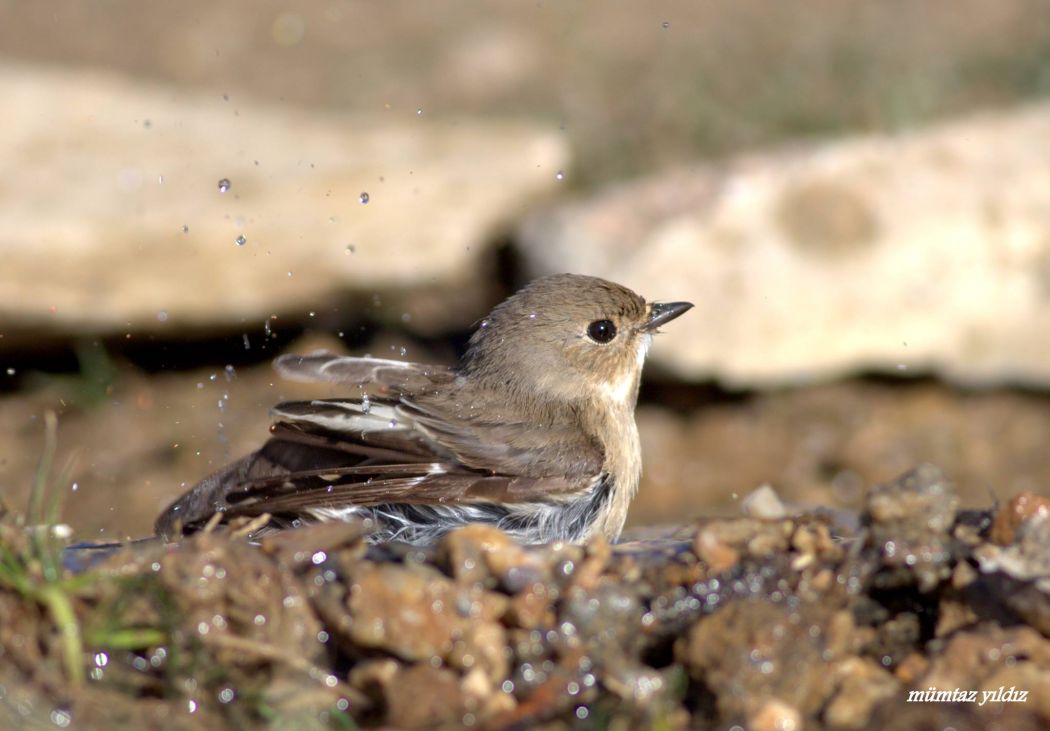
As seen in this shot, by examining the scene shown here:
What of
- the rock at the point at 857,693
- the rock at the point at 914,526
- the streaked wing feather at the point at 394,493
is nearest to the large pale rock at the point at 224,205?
the streaked wing feather at the point at 394,493

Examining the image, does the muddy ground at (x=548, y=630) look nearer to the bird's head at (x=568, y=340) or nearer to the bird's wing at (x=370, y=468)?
the bird's wing at (x=370, y=468)

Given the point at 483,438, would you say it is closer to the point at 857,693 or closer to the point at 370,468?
the point at 370,468

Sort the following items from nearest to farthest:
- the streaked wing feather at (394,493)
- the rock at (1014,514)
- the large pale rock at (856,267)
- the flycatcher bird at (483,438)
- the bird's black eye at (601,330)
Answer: the rock at (1014,514), the streaked wing feather at (394,493), the flycatcher bird at (483,438), the bird's black eye at (601,330), the large pale rock at (856,267)

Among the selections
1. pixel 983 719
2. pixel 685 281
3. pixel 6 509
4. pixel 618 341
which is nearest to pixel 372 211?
pixel 685 281

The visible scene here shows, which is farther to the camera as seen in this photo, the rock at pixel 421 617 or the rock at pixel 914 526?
the rock at pixel 914 526

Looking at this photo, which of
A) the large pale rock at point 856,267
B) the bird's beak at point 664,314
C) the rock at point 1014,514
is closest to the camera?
the rock at point 1014,514

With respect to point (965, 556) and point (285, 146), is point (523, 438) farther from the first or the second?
point (285, 146)

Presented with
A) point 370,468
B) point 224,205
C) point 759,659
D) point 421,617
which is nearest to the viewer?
point 759,659

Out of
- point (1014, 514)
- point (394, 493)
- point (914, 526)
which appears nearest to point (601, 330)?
point (394, 493)
